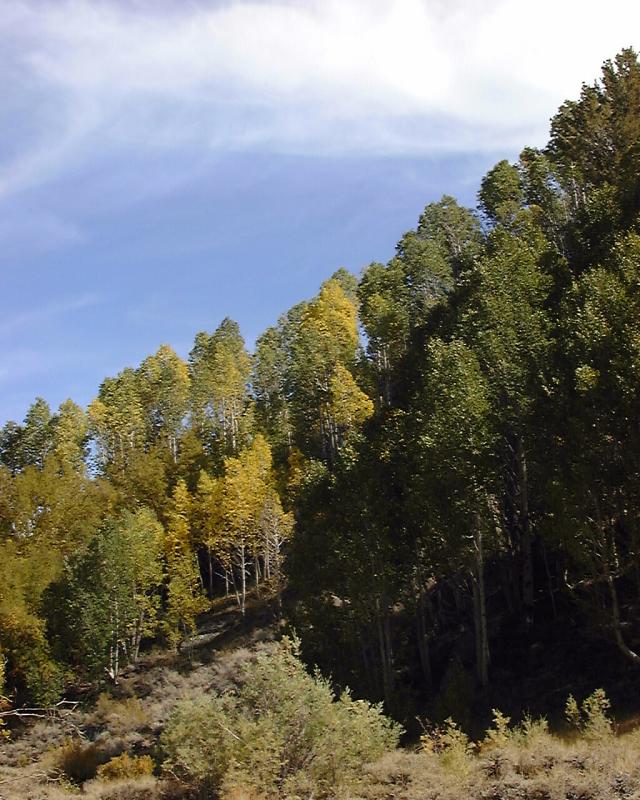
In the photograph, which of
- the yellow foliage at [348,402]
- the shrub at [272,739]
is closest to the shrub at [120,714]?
the shrub at [272,739]

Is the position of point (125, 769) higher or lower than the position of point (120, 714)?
higher

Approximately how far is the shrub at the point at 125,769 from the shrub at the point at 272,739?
21.8ft

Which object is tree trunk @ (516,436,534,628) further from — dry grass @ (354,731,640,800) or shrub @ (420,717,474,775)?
dry grass @ (354,731,640,800)

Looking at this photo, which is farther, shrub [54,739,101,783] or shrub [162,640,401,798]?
shrub [54,739,101,783]

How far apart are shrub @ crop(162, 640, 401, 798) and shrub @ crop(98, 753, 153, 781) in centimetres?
665

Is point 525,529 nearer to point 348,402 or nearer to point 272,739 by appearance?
point 272,739

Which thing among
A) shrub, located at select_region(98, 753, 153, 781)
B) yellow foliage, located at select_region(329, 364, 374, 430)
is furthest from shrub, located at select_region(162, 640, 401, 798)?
yellow foliage, located at select_region(329, 364, 374, 430)

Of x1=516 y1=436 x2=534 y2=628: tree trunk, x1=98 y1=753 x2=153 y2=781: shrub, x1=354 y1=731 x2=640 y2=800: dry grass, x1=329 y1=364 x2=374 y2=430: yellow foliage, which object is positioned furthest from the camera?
x1=329 y1=364 x2=374 y2=430: yellow foliage

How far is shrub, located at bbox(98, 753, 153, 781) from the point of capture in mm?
23734

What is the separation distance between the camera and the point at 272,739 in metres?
16.3

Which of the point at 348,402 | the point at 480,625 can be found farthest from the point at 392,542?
the point at 348,402

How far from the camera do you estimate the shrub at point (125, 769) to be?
77.9 ft

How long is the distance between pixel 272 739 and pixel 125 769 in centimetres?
1079

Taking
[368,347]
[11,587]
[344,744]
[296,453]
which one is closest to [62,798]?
[344,744]
